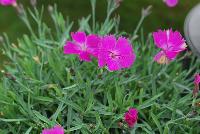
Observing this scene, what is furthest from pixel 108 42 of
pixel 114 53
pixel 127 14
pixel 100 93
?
pixel 127 14

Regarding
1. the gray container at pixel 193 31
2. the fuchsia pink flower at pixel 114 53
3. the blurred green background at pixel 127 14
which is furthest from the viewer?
the blurred green background at pixel 127 14

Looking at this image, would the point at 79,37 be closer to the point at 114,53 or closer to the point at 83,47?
the point at 83,47

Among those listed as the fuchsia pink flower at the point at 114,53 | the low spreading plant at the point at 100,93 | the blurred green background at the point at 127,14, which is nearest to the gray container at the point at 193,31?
the low spreading plant at the point at 100,93

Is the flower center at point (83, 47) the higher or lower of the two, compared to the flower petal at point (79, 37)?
lower

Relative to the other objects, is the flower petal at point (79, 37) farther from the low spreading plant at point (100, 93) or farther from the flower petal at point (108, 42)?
the flower petal at point (108, 42)

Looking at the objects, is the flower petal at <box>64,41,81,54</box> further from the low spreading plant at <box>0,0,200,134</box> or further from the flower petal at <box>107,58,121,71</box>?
the flower petal at <box>107,58,121,71</box>

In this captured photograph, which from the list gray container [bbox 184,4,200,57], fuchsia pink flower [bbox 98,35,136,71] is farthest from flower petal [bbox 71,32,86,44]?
gray container [bbox 184,4,200,57]

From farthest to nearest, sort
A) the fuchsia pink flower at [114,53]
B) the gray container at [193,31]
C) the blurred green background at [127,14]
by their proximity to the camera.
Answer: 1. the blurred green background at [127,14]
2. the gray container at [193,31]
3. the fuchsia pink flower at [114,53]

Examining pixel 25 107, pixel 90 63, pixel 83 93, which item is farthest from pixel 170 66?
pixel 25 107
